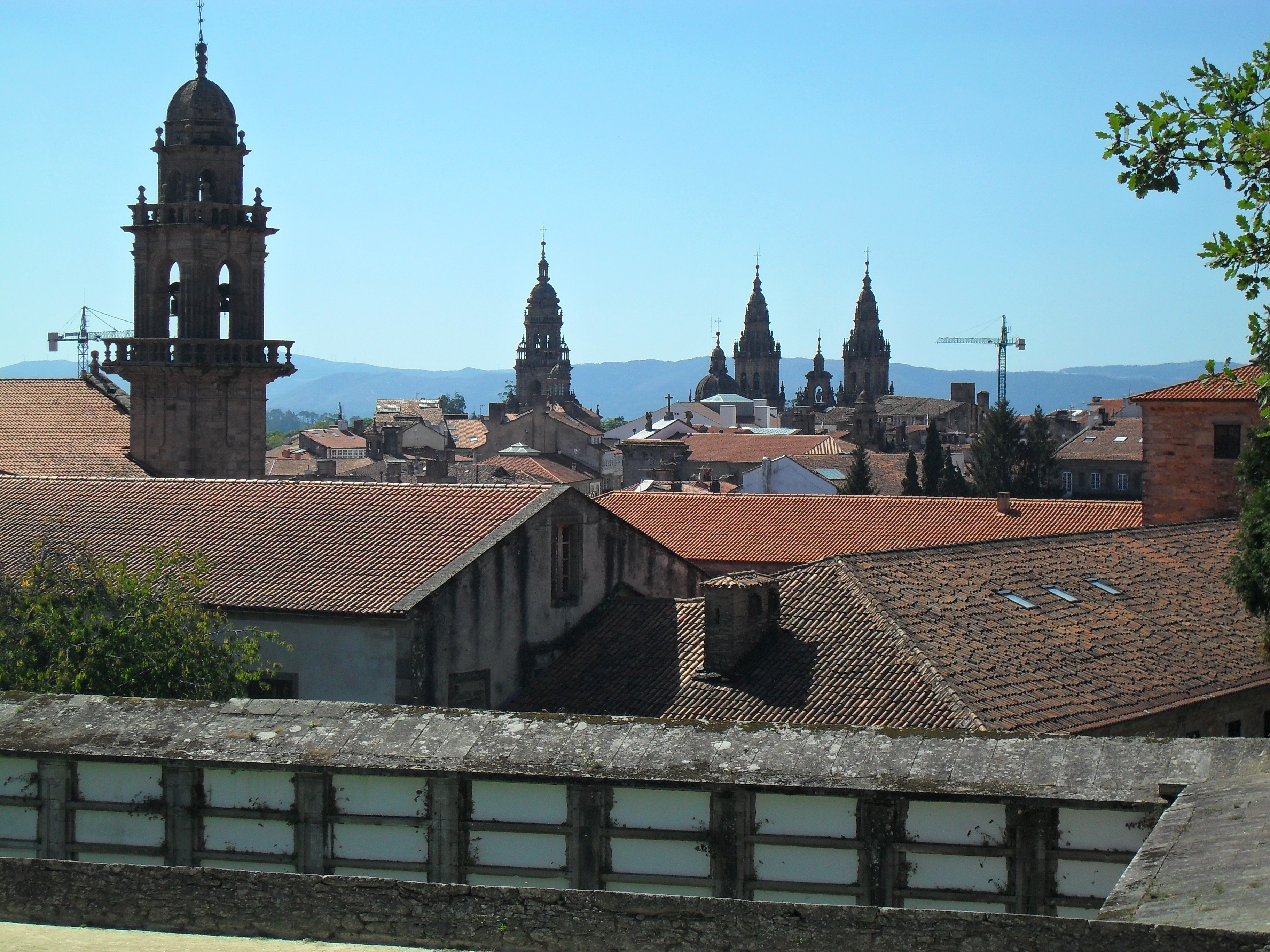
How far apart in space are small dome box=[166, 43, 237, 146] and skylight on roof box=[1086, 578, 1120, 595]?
944 inches

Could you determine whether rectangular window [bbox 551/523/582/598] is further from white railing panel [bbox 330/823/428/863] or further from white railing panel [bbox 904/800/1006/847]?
white railing panel [bbox 904/800/1006/847]

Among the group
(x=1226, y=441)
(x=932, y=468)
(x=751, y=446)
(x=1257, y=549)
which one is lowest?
(x=1257, y=549)

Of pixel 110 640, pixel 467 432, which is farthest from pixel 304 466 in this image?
pixel 110 640

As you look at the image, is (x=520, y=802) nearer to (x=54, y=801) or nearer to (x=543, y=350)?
(x=54, y=801)

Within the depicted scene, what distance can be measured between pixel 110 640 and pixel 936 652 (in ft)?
32.0

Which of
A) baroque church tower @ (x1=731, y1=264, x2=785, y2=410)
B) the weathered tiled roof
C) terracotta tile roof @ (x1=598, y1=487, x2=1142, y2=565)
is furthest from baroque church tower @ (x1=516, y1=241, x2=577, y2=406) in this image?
the weathered tiled roof

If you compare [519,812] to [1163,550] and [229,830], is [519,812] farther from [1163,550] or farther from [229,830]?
[1163,550]

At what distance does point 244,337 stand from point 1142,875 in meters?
35.4

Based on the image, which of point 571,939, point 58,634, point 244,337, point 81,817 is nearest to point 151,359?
point 244,337

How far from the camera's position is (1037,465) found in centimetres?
7706

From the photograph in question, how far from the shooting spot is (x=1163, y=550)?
1139 inches

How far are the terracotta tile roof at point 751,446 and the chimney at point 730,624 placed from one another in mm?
71218

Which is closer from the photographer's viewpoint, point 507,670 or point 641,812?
point 641,812

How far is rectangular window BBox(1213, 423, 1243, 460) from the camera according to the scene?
35125mm
